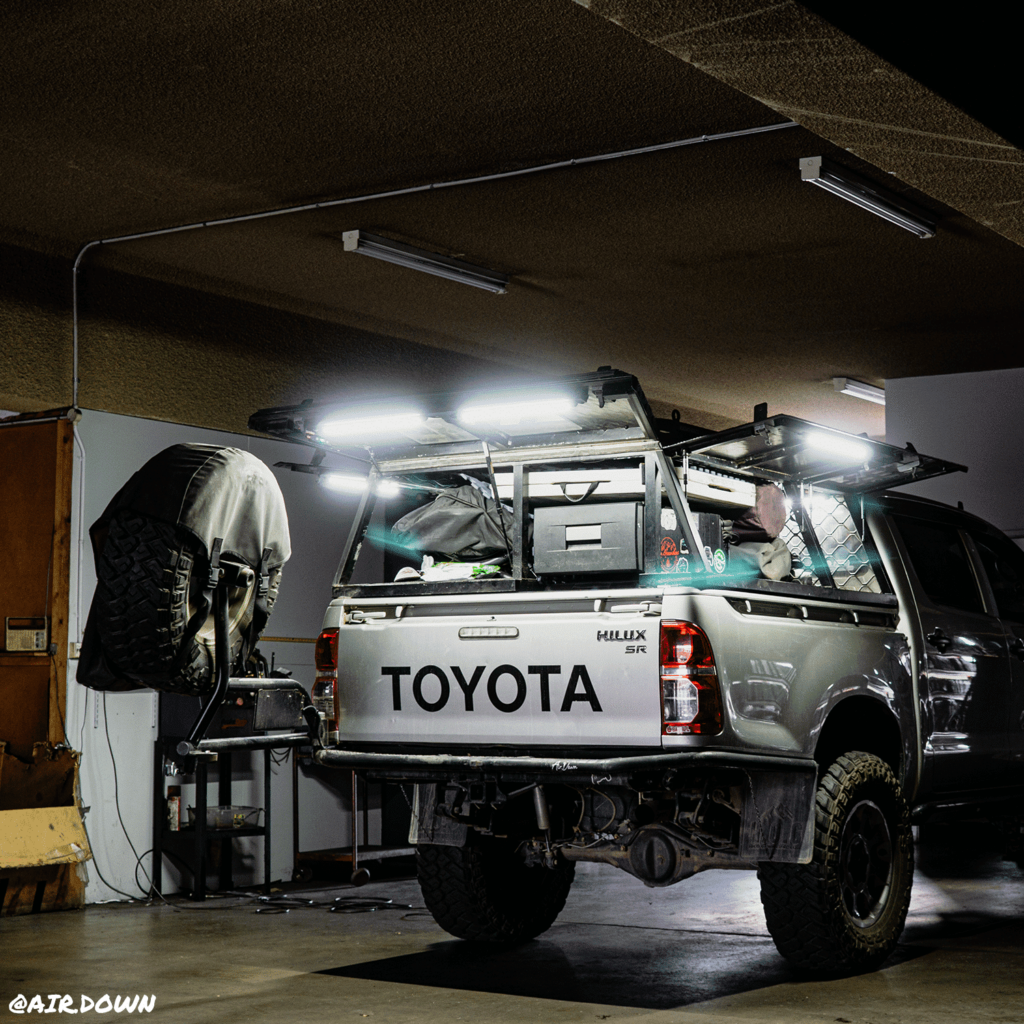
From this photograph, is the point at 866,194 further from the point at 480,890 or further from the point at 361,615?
the point at 480,890

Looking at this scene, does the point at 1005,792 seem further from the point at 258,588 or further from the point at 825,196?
the point at 258,588

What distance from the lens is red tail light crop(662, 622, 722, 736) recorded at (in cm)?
562

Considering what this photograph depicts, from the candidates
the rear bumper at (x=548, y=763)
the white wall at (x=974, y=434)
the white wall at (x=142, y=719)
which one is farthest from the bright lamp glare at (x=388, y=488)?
the white wall at (x=974, y=434)

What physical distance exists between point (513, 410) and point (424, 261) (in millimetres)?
3375

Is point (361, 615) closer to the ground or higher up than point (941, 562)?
closer to the ground

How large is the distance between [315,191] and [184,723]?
360cm

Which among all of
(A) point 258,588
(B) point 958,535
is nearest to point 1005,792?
(B) point 958,535

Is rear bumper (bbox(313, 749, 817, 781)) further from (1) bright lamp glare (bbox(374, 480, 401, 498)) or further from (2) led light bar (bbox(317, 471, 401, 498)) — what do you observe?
(2) led light bar (bbox(317, 471, 401, 498))

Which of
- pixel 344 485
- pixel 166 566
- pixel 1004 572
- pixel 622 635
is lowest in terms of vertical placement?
pixel 622 635

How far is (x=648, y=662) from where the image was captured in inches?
224

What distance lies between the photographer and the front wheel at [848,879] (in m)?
5.96

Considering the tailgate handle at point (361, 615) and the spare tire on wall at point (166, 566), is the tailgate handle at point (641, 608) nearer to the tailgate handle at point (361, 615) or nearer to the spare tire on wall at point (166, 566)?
the tailgate handle at point (361, 615)

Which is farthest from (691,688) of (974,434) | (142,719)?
(974,434)

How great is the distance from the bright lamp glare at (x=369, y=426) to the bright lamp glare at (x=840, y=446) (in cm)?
182
